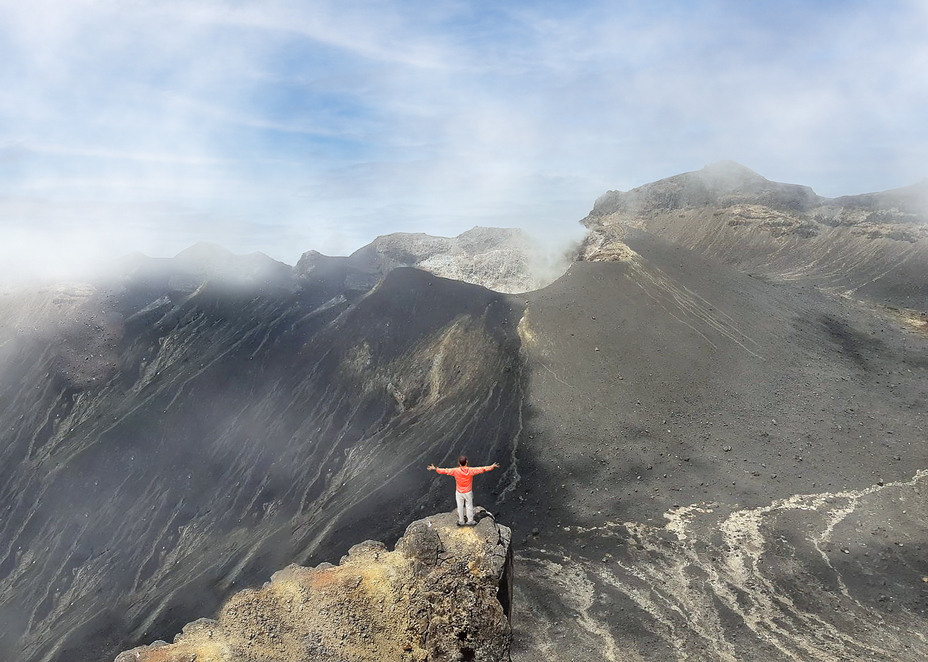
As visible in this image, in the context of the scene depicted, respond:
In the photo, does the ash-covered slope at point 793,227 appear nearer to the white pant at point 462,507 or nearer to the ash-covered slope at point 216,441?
the ash-covered slope at point 216,441

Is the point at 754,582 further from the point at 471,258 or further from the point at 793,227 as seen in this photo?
the point at 793,227

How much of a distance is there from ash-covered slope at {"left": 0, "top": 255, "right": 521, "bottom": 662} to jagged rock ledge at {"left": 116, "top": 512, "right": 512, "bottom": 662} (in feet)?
41.1

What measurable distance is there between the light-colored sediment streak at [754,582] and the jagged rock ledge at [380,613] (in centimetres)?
478

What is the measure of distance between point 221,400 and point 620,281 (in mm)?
32771

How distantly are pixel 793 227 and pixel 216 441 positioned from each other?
2805 inches

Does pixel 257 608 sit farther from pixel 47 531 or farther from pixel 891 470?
pixel 47 531

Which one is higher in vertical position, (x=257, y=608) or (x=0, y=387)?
(x=257, y=608)

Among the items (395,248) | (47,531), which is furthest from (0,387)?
(395,248)

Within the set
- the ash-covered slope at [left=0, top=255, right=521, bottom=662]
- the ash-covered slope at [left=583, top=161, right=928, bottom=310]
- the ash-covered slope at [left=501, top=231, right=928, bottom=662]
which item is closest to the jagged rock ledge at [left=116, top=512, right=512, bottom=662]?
the ash-covered slope at [left=501, top=231, right=928, bottom=662]

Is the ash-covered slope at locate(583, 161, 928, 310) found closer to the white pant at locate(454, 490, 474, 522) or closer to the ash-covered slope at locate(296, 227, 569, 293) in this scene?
the ash-covered slope at locate(296, 227, 569, 293)

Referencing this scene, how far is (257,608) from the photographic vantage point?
29.3 feet

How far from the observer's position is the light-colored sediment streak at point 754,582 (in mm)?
13266

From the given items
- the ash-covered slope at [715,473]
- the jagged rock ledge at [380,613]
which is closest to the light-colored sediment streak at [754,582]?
the ash-covered slope at [715,473]

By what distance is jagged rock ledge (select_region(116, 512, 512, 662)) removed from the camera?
27.5 feet
